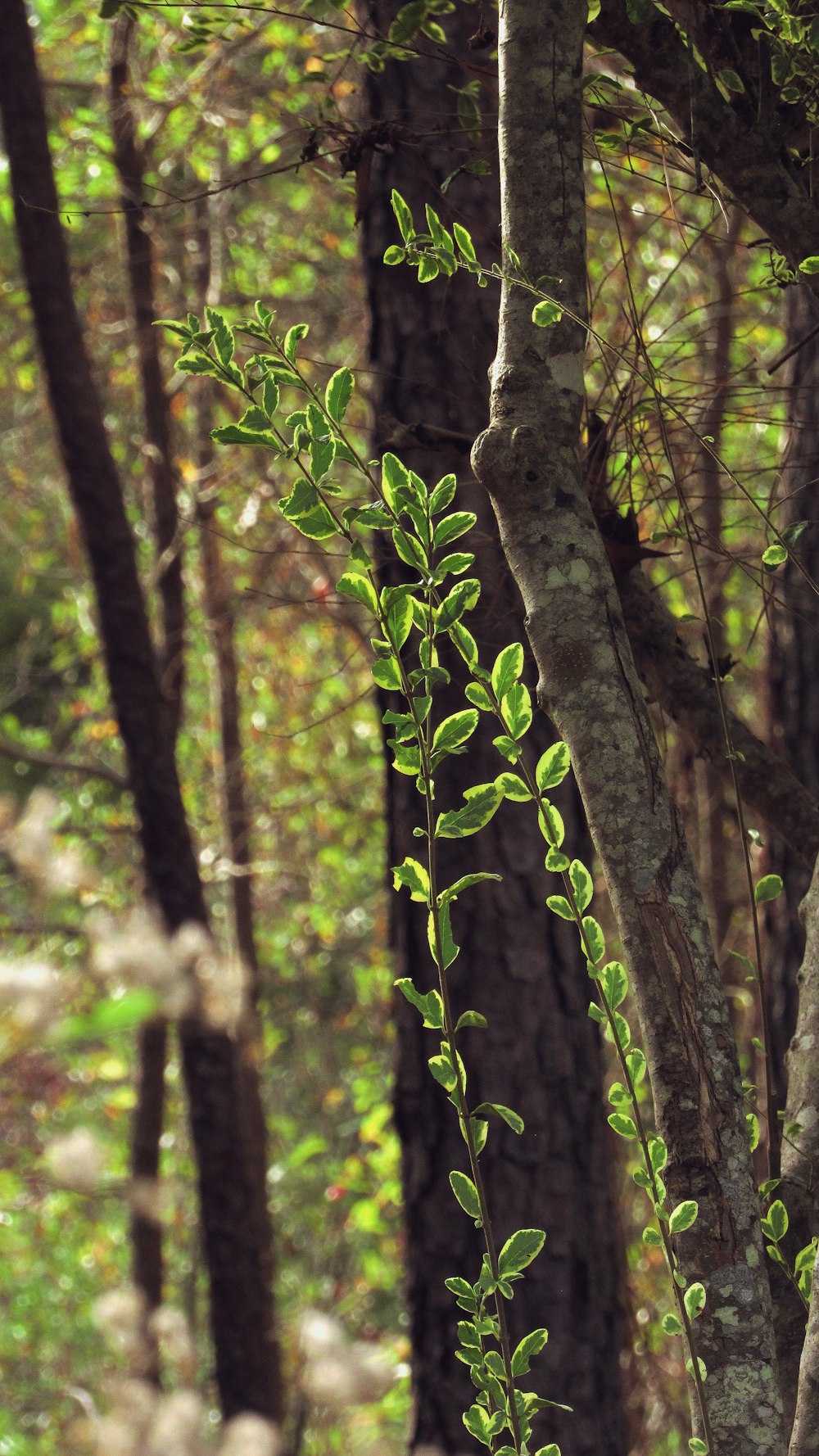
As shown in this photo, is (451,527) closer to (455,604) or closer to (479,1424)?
(455,604)

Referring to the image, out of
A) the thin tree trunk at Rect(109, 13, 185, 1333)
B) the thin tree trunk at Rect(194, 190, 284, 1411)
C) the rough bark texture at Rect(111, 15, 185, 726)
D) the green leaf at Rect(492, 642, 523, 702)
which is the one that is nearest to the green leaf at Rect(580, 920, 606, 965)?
the green leaf at Rect(492, 642, 523, 702)

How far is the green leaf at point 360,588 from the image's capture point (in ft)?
2.56

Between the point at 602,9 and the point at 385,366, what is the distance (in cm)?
119

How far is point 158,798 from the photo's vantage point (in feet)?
11.5

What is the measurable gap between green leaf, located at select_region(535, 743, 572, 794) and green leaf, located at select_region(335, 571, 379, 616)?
0.14 metres

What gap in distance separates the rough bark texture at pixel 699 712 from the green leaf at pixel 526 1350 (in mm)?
530

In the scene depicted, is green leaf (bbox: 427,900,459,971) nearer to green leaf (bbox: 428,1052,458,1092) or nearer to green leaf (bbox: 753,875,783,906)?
green leaf (bbox: 428,1052,458,1092)

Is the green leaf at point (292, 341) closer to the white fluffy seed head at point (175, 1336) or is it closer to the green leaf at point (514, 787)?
the green leaf at point (514, 787)

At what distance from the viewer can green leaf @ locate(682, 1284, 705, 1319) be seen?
0.73m

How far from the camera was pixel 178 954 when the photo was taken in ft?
2.08

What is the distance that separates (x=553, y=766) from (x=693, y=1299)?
316mm

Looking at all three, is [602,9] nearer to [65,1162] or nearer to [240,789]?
[65,1162]

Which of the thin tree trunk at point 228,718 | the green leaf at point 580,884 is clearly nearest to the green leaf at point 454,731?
the green leaf at point 580,884

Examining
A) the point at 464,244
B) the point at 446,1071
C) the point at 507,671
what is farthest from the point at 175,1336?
the point at 464,244
